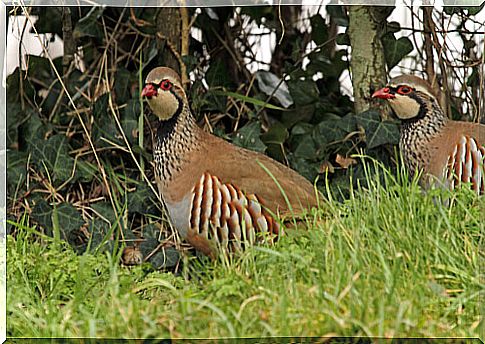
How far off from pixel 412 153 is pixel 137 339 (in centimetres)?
112

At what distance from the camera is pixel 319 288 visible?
1925mm

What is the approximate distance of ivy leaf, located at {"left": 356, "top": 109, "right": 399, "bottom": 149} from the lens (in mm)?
2779

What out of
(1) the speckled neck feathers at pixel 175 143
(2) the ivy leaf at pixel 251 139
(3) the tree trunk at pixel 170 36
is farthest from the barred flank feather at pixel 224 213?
(3) the tree trunk at pixel 170 36

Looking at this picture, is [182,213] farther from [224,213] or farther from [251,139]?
[251,139]

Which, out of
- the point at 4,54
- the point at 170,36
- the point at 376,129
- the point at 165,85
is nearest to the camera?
the point at 4,54

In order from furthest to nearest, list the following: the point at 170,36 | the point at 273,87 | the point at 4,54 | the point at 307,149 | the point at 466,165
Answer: the point at 273,87 → the point at 170,36 → the point at 307,149 → the point at 466,165 → the point at 4,54

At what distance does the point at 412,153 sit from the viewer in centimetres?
263

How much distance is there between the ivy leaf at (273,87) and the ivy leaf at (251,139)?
333 millimetres

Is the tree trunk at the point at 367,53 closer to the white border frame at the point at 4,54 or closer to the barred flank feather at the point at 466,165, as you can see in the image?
the white border frame at the point at 4,54

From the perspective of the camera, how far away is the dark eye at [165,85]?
2.65 meters

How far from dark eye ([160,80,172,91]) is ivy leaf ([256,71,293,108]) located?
72 centimetres

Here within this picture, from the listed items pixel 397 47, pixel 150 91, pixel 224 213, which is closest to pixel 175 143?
pixel 150 91

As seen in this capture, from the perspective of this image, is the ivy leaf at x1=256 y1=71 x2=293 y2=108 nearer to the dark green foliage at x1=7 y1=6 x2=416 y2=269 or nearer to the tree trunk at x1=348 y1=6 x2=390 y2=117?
the dark green foliage at x1=7 y1=6 x2=416 y2=269

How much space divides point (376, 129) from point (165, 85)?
0.68 metres
